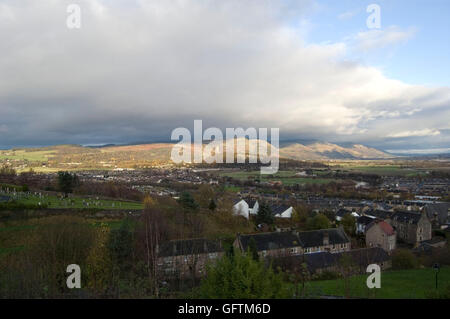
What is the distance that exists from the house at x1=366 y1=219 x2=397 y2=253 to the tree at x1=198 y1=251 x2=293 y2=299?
34.8 m

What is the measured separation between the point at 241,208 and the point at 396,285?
32640mm

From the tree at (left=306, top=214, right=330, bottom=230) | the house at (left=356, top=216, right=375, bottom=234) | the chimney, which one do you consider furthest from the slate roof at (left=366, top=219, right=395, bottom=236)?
the chimney

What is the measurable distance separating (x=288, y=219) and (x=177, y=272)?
105 feet

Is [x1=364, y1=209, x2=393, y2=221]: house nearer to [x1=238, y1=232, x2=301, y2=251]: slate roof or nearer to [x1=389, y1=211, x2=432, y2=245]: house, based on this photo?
[x1=389, y1=211, x2=432, y2=245]: house

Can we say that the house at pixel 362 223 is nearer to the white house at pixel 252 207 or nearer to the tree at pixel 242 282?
the white house at pixel 252 207

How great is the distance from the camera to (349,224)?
44750 millimetres

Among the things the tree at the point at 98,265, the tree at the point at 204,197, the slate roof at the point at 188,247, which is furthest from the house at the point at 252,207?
the tree at the point at 98,265

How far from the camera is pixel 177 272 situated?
20.5m

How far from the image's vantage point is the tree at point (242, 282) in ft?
28.5

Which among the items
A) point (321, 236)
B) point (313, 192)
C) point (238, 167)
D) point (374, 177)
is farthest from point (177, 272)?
point (238, 167)

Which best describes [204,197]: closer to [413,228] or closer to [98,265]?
[413,228]

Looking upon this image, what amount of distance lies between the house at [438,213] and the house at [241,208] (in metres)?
33.2

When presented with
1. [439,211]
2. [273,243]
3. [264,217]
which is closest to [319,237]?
[273,243]
